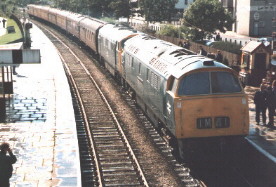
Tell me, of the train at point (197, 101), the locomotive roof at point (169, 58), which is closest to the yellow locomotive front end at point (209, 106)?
the train at point (197, 101)

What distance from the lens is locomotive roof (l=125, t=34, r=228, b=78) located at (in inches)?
562

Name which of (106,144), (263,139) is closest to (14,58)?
(106,144)

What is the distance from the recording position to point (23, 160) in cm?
1464

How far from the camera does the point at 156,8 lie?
58.2m

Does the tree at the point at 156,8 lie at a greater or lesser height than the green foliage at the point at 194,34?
greater

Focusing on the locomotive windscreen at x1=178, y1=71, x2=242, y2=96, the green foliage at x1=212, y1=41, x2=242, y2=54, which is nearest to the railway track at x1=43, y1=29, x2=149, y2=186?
the locomotive windscreen at x1=178, y1=71, x2=242, y2=96

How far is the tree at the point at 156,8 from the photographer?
5806 centimetres

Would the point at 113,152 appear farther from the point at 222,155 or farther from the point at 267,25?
the point at 267,25

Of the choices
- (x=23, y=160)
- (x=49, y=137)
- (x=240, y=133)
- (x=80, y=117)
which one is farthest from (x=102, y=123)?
(x=240, y=133)

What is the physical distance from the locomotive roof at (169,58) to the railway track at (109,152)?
266 cm

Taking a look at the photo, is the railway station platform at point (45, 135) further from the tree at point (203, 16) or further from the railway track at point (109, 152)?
the tree at point (203, 16)

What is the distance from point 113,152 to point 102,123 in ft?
13.3

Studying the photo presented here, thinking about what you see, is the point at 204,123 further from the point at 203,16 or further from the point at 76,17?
the point at 76,17

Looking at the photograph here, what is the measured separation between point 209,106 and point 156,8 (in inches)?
1793
